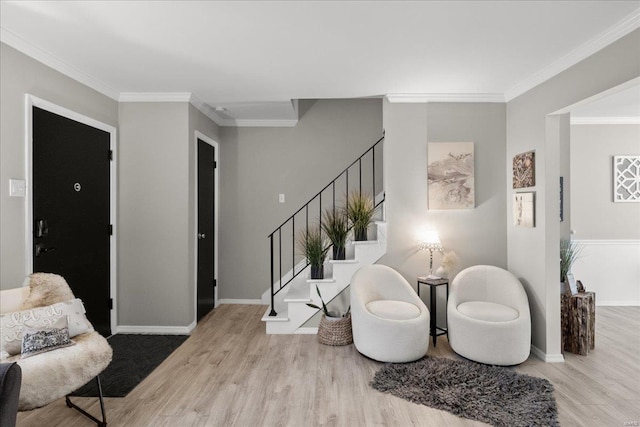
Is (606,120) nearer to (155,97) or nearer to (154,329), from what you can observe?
(155,97)

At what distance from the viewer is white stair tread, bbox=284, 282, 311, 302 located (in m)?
3.96

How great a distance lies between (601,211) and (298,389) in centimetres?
485

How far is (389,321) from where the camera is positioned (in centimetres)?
315

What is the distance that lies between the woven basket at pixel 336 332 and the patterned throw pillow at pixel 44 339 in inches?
85.7

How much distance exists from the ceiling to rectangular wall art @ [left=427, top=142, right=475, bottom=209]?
0.55 m

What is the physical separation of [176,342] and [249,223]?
190 cm

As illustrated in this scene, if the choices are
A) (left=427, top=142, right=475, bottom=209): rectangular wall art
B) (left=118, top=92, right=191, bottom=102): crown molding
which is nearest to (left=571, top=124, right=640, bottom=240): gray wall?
(left=427, top=142, right=475, bottom=209): rectangular wall art

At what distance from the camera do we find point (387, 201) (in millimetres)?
4004

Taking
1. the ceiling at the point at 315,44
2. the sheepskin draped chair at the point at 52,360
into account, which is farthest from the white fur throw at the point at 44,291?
the ceiling at the point at 315,44

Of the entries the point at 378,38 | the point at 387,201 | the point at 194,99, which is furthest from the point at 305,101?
the point at 378,38

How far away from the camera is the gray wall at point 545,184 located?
295cm

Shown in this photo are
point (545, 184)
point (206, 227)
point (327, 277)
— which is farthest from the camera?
point (206, 227)

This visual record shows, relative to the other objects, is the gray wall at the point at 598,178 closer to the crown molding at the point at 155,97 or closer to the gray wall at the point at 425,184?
the gray wall at the point at 425,184

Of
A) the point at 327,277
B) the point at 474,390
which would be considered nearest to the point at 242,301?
the point at 327,277
